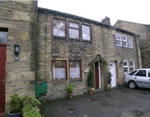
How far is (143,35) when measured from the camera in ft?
44.9

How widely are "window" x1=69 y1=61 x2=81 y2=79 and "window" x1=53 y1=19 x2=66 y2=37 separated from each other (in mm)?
2115

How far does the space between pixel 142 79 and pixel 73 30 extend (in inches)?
266

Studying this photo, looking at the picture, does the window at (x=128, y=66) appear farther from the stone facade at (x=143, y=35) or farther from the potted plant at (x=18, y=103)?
the potted plant at (x=18, y=103)

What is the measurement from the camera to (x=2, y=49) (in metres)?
4.21

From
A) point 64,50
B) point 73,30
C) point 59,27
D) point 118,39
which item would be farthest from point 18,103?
point 118,39

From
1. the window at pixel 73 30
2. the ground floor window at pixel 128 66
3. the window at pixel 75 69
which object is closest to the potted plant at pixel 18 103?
the window at pixel 75 69

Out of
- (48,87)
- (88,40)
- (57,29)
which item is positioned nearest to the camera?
(48,87)

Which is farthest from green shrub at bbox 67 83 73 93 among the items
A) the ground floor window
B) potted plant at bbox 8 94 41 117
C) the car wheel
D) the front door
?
the ground floor window

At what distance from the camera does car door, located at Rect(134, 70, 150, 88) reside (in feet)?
25.5

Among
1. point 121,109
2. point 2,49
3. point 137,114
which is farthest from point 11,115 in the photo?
point 137,114

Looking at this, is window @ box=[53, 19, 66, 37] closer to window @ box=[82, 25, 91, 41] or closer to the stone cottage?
the stone cottage

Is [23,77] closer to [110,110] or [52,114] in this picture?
[52,114]

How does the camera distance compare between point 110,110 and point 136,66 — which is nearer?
point 110,110

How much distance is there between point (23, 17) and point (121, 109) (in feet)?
19.8
